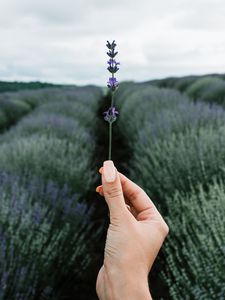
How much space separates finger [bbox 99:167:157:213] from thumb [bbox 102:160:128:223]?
0.32 ft

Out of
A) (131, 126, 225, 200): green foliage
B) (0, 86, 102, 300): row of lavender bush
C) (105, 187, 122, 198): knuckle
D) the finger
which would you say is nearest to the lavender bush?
(0, 86, 102, 300): row of lavender bush

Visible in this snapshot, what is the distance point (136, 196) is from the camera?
0.99m

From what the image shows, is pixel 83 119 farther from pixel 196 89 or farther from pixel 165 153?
pixel 196 89

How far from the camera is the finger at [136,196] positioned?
975 mm

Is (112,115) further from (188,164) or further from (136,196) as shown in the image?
(188,164)

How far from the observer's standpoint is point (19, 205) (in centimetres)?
316

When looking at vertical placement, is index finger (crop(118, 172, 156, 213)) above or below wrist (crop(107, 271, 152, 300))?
above

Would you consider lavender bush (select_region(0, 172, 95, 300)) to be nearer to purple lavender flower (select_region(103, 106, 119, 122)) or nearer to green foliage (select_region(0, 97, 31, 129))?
purple lavender flower (select_region(103, 106, 119, 122))

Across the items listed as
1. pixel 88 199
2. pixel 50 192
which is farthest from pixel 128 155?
pixel 50 192

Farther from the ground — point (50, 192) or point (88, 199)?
point (50, 192)

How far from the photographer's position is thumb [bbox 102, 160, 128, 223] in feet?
2.75

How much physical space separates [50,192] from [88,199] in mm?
1966

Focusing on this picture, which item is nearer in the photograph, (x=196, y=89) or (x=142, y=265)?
(x=142, y=265)

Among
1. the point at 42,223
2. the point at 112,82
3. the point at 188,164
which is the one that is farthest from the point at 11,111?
the point at 112,82
